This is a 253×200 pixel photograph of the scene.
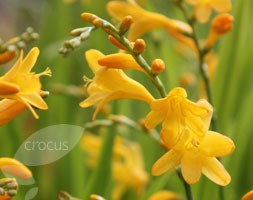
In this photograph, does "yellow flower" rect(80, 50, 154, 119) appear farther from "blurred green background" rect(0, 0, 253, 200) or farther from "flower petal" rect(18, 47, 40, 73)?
"blurred green background" rect(0, 0, 253, 200)

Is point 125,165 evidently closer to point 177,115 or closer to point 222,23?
point 222,23

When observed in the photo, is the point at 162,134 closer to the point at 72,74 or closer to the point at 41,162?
the point at 41,162

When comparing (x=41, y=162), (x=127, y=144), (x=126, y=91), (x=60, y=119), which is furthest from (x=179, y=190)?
(x=126, y=91)

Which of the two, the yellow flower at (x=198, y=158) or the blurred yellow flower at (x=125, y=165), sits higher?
the yellow flower at (x=198, y=158)

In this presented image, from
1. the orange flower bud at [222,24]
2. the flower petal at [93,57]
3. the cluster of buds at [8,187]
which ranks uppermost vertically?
the flower petal at [93,57]

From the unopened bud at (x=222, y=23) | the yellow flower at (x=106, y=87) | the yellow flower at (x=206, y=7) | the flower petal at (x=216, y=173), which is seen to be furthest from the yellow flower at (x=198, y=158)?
the yellow flower at (x=206, y=7)

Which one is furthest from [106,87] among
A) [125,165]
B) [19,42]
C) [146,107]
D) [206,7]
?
[146,107]

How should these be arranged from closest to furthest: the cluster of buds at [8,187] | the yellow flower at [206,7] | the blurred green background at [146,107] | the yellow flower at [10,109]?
the cluster of buds at [8,187], the yellow flower at [10,109], the yellow flower at [206,7], the blurred green background at [146,107]

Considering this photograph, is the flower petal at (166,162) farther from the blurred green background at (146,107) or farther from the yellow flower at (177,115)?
the blurred green background at (146,107)

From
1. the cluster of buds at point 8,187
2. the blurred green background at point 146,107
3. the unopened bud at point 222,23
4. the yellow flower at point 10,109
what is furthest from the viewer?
the blurred green background at point 146,107
